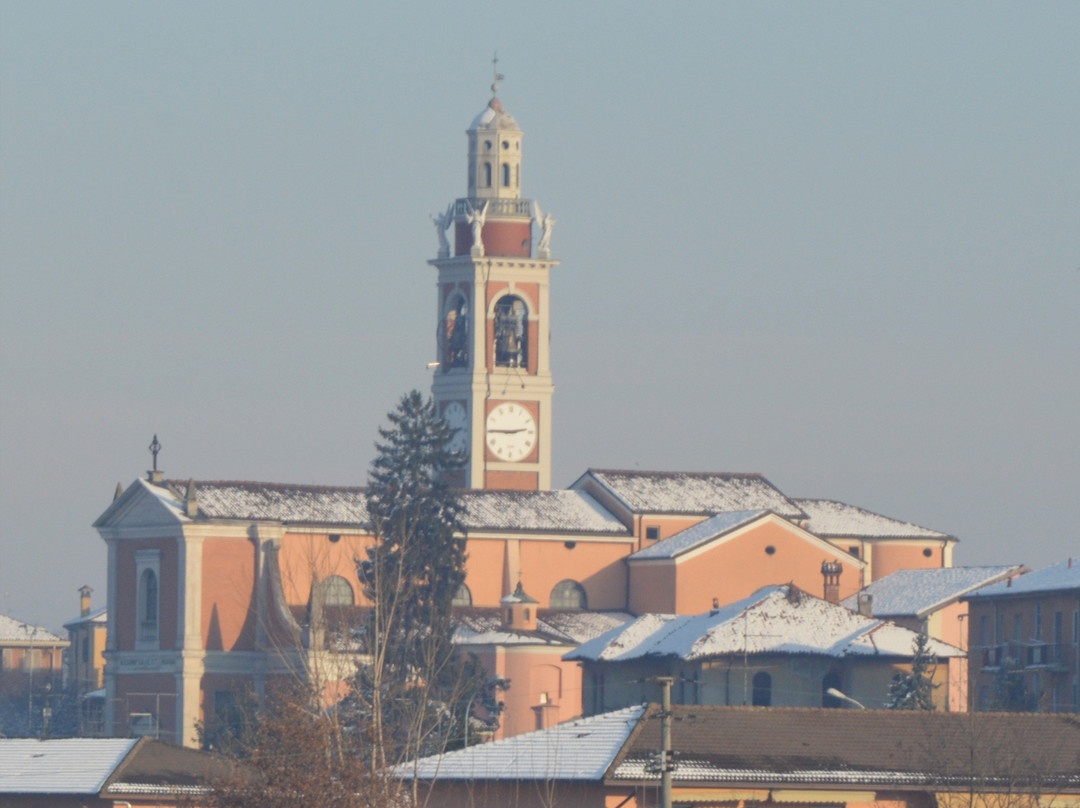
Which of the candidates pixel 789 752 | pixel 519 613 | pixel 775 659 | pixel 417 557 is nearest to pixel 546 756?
pixel 789 752

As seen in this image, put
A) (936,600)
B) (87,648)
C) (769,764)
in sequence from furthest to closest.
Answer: (87,648) < (936,600) < (769,764)

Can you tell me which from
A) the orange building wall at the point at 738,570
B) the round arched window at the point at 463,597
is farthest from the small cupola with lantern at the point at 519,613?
the orange building wall at the point at 738,570

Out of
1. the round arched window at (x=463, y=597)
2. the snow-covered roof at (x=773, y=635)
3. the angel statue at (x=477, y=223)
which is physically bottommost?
the snow-covered roof at (x=773, y=635)

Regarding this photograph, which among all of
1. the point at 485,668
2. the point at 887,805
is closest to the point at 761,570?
the point at 485,668

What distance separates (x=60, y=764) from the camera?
50.3 m

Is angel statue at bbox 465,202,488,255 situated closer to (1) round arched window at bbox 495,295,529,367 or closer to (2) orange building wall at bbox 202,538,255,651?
(1) round arched window at bbox 495,295,529,367

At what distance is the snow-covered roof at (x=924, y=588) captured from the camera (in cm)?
8694

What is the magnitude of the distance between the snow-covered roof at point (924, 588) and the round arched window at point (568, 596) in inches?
304

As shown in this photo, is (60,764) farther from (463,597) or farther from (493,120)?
(493,120)

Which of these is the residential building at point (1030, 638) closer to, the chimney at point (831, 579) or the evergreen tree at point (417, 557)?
the chimney at point (831, 579)

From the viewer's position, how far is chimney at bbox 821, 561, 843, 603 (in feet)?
275

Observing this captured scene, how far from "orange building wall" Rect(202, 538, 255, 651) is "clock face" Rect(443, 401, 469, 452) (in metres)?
12.9

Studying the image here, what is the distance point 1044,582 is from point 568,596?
55.3ft

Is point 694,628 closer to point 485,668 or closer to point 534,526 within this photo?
point 485,668
